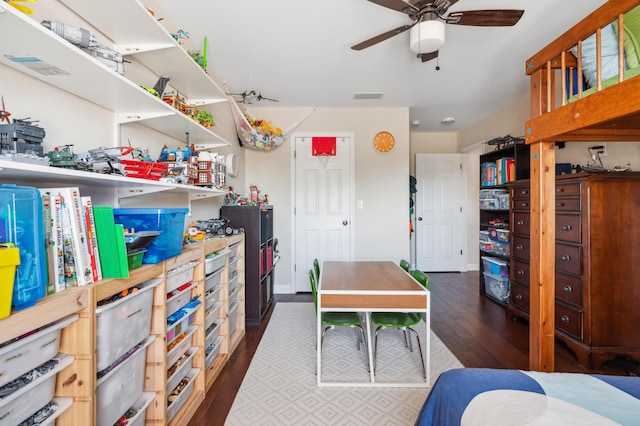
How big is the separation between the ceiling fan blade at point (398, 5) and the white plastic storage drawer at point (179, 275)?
5.88 ft

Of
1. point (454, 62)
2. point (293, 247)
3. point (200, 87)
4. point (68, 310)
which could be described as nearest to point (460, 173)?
point (454, 62)

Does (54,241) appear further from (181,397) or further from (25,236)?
(181,397)

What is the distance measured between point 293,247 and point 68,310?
3.12 meters

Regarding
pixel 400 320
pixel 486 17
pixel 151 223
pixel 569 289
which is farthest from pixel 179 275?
pixel 569 289

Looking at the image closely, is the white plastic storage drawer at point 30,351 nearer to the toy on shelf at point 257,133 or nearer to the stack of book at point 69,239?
the stack of book at point 69,239

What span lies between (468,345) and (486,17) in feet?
8.07

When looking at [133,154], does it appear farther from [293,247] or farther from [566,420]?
[293,247]

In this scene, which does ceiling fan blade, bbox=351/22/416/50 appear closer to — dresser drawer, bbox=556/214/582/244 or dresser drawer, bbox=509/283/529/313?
dresser drawer, bbox=556/214/582/244

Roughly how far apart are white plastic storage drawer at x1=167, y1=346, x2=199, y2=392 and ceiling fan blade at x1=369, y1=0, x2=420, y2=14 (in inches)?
88.5

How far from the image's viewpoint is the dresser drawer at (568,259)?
2.09 m

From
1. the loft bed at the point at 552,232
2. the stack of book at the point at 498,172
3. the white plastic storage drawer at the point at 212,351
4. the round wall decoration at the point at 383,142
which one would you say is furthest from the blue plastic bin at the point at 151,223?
the stack of book at the point at 498,172

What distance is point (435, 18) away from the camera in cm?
173

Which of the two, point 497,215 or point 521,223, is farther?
point 497,215

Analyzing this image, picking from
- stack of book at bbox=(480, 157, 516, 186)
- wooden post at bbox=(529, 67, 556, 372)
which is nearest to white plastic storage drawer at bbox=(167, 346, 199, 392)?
wooden post at bbox=(529, 67, 556, 372)
